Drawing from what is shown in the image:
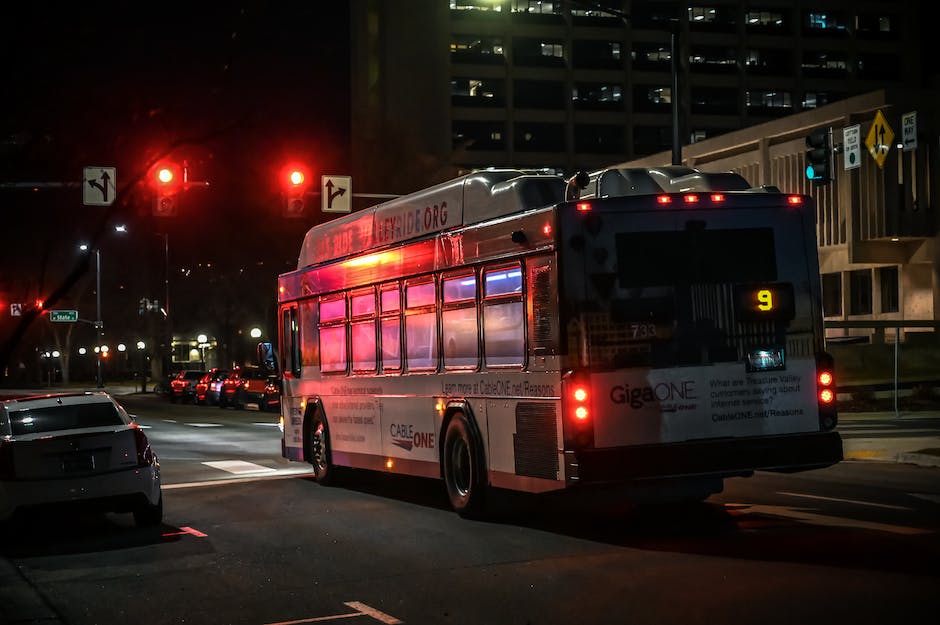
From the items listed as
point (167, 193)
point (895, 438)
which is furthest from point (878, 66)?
point (167, 193)

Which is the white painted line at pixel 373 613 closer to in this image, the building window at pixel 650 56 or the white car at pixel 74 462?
the white car at pixel 74 462

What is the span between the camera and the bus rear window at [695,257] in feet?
38.6

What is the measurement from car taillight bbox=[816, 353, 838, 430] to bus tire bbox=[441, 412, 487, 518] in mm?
3474

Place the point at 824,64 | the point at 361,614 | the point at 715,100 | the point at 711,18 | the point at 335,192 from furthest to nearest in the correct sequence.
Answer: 1. the point at 824,64
2. the point at 715,100
3. the point at 711,18
4. the point at 335,192
5. the point at 361,614

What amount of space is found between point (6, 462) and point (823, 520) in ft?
27.1

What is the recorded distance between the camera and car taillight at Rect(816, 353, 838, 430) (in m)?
12.1

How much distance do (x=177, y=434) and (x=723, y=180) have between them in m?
23.5

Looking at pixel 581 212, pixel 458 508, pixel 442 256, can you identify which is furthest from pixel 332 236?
pixel 581 212

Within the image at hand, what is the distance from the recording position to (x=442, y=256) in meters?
14.4

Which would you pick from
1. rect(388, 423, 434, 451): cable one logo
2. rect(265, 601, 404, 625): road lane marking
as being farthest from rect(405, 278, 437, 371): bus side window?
rect(265, 601, 404, 625): road lane marking

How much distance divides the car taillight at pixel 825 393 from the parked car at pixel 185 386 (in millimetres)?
49939

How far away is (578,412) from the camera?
11469mm

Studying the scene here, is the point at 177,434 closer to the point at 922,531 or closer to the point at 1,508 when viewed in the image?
the point at 1,508

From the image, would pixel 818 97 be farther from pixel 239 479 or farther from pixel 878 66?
pixel 239 479
